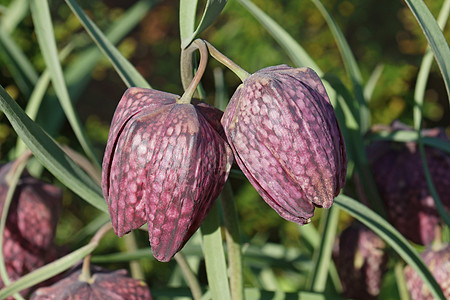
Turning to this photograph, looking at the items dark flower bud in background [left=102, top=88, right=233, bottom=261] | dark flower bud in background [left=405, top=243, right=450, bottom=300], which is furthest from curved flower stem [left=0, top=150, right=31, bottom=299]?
dark flower bud in background [left=405, top=243, right=450, bottom=300]

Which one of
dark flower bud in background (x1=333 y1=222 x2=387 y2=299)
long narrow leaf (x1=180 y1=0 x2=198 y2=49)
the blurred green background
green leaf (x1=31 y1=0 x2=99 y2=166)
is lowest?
the blurred green background

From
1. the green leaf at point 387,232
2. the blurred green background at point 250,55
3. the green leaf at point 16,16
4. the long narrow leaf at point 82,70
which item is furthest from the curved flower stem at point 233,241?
the blurred green background at point 250,55

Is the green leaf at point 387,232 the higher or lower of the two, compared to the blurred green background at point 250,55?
higher

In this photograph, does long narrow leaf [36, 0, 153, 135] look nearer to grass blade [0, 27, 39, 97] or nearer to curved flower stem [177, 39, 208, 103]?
grass blade [0, 27, 39, 97]

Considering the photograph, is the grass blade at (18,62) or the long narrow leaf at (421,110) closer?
the long narrow leaf at (421,110)

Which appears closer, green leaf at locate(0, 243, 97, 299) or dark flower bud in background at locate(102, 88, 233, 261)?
dark flower bud in background at locate(102, 88, 233, 261)

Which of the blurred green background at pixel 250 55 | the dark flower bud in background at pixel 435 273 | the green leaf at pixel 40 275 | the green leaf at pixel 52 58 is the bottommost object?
the blurred green background at pixel 250 55

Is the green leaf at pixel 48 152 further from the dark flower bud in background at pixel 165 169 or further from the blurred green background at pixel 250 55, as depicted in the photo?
the blurred green background at pixel 250 55

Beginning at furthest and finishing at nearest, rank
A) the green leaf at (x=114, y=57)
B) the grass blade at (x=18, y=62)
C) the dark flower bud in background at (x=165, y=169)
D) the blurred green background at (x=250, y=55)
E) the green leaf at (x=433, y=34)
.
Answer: the blurred green background at (x=250, y=55) < the grass blade at (x=18, y=62) < the green leaf at (x=114, y=57) < the green leaf at (x=433, y=34) < the dark flower bud in background at (x=165, y=169)
